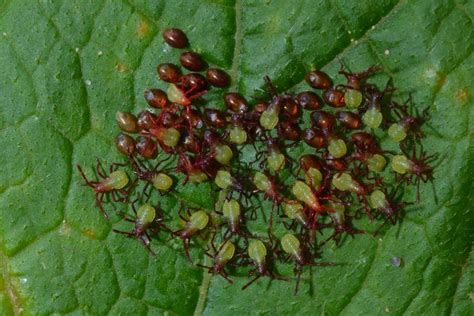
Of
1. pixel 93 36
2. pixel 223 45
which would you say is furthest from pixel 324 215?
pixel 93 36

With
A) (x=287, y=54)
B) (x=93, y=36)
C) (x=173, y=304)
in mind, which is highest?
(x=287, y=54)

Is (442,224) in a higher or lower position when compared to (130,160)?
higher

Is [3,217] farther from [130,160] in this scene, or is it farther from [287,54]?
[287,54]
